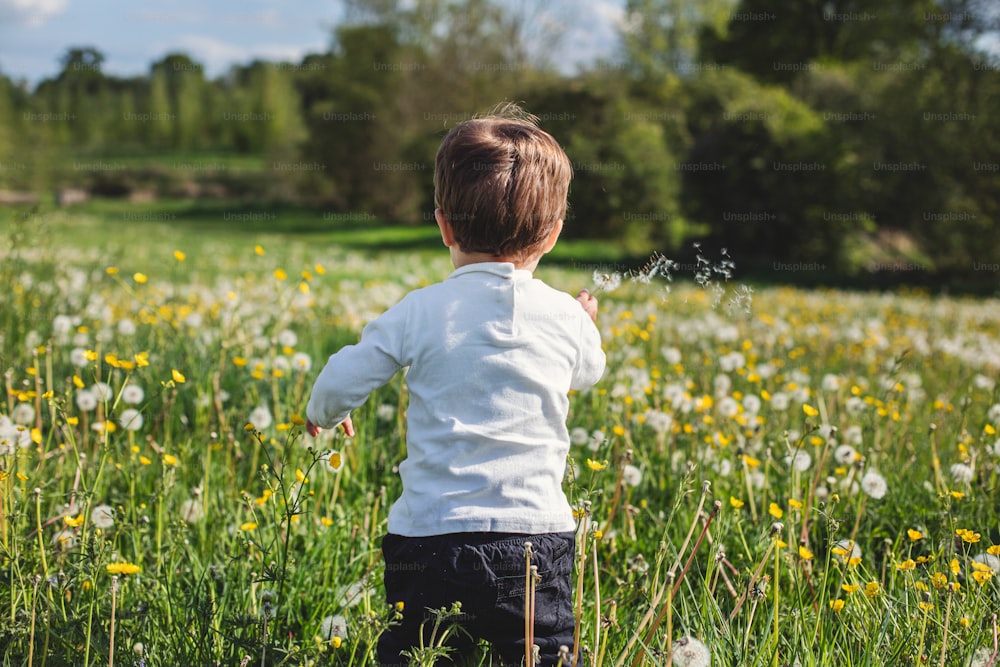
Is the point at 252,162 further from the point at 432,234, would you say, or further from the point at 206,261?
the point at 206,261

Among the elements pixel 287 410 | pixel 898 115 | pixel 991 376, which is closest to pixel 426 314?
pixel 287 410

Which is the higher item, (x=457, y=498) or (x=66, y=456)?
(x=457, y=498)

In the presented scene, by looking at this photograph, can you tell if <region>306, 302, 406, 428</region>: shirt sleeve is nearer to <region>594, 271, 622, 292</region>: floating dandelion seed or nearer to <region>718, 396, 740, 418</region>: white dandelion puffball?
<region>594, 271, 622, 292</region>: floating dandelion seed

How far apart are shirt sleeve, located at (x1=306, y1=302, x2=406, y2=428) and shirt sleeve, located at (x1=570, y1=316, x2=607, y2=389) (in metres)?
0.43

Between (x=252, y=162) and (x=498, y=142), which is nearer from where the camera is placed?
(x=498, y=142)

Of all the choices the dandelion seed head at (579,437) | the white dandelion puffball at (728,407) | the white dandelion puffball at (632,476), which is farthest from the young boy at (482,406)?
the white dandelion puffball at (728,407)

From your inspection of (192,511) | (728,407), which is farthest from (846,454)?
(192,511)

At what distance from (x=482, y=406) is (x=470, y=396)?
34 mm

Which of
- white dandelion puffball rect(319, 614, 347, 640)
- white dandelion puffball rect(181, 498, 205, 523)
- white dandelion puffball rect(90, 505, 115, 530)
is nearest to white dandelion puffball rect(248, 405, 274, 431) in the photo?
white dandelion puffball rect(181, 498, 205, 523)

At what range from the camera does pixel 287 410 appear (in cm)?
336

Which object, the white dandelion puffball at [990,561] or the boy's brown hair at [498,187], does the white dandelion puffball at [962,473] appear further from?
the boy's brown hair at [498,187]

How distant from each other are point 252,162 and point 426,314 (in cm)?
6089

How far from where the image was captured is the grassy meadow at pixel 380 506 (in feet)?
6.43

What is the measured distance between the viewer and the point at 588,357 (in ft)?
6.48
